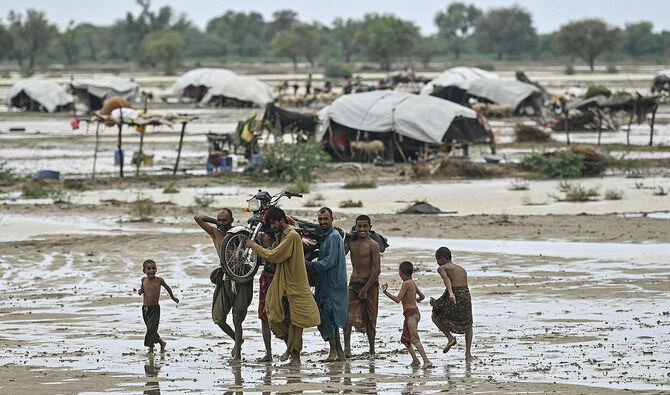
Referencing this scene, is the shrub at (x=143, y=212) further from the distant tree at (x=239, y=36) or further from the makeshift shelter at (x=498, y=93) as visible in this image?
the distant tree at (x=239, y=36)

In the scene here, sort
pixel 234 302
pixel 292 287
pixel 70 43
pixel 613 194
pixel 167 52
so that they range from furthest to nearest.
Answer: pixel 70 43, pixel 167 52, pixel 613 194, pixel 234 302, pixel 292 287

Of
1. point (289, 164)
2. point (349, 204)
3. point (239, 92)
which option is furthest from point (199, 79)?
point (349, 204)

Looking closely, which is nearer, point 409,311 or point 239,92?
point 409,311

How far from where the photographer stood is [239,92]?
53.6 metres

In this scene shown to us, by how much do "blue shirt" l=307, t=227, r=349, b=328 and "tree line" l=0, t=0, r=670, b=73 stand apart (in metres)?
84.6

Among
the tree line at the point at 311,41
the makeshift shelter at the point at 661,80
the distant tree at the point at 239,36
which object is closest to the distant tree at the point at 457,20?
the tree line at the point at 311,41

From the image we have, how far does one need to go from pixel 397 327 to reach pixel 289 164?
45.0 feet

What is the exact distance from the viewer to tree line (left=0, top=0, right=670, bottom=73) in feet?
316

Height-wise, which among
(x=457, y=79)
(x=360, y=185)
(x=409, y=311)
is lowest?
(x=360, y=185)

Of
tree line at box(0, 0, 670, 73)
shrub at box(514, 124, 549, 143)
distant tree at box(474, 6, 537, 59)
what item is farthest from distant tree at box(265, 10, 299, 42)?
shrub at box(514, 124, 549, 143)

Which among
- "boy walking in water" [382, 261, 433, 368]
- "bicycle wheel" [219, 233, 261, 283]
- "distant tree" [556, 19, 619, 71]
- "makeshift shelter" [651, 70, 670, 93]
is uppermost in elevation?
"distant tree" [556, 19, 619, 71]

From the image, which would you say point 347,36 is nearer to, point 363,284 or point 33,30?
point 33,30

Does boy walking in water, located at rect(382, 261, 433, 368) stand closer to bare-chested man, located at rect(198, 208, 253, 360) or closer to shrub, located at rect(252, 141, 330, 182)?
bare-chested man, located at rect(198, 208, 253, 360)

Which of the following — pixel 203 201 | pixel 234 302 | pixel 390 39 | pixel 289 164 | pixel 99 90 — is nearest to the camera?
pixel 234 302
